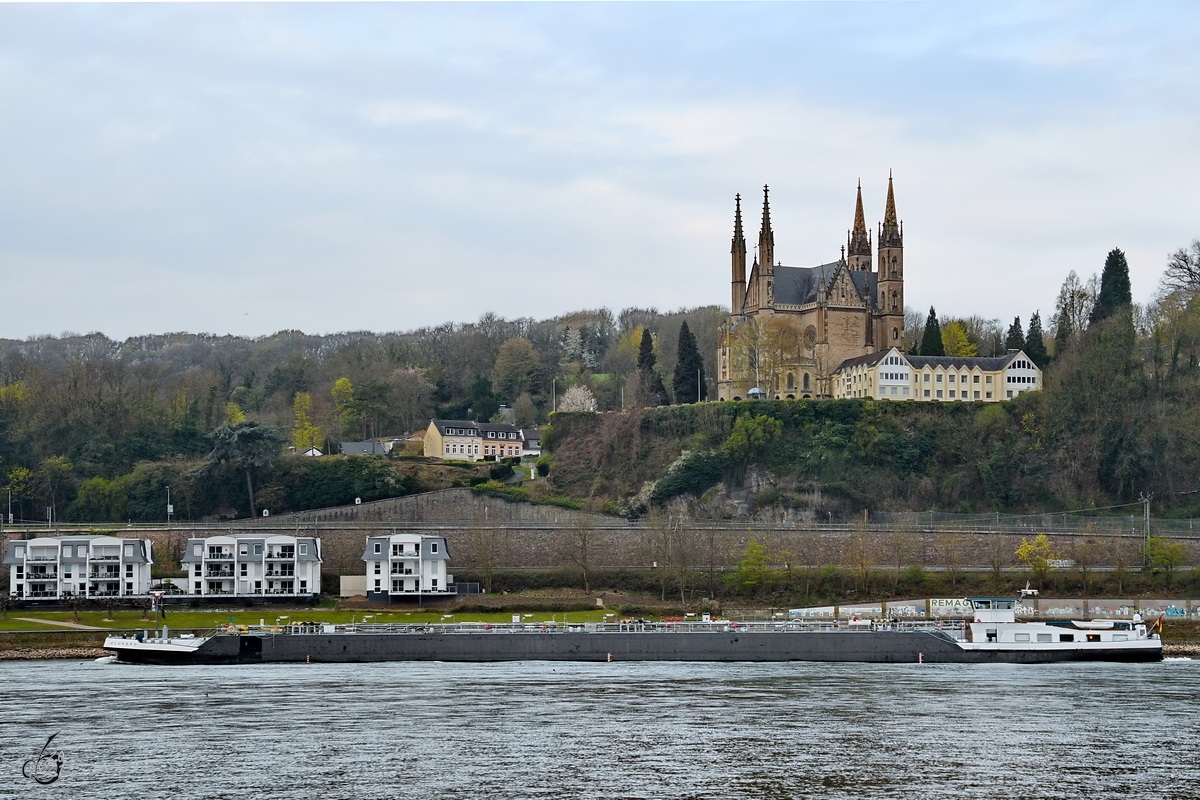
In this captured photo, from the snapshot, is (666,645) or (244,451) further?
(244,451)

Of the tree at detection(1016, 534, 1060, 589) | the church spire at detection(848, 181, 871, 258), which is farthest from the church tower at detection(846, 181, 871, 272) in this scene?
the tree at detection(1016, 534, 1060, 589)

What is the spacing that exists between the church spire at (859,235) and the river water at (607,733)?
231 ft

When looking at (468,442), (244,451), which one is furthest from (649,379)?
(244,451)

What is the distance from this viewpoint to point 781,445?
107 meters

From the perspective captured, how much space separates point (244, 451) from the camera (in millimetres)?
107812

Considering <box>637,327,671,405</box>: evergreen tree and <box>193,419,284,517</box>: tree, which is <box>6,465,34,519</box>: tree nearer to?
<box>193,419,284,517</box>: tree

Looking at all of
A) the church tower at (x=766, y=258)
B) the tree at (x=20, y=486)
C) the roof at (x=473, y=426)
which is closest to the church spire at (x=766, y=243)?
the church tower at (x=766, y=258)

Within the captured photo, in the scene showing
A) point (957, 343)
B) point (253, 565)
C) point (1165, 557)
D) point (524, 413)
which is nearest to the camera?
point (1165, 557)

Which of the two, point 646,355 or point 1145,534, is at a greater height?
point 646,355

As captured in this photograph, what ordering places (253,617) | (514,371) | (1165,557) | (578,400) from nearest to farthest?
(253,617)
(1165,557)
(578,400)
(514,371)

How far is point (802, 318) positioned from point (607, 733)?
270 ft

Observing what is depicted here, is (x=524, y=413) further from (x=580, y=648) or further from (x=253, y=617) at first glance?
(x=580, y=648)

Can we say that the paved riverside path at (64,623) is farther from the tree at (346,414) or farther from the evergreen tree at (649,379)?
the tree at (346,414)

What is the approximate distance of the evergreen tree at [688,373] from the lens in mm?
123125
